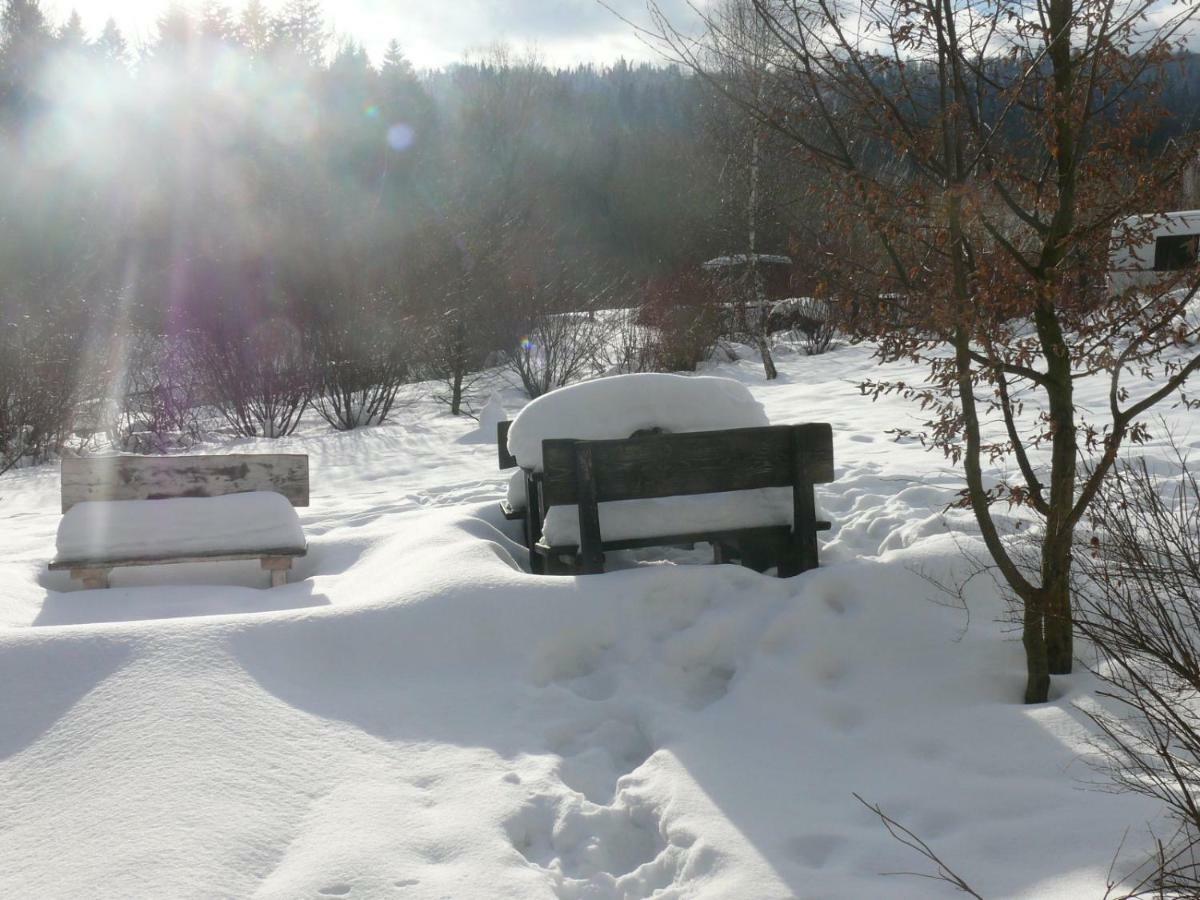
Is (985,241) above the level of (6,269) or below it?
below

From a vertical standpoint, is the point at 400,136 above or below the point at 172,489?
above

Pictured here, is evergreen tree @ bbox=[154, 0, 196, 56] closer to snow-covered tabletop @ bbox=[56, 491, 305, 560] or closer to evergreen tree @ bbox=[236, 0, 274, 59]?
evergreen tree @ bbox=[236, 0, 274, 59]

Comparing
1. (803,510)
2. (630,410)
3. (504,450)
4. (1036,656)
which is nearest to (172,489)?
(504,450)

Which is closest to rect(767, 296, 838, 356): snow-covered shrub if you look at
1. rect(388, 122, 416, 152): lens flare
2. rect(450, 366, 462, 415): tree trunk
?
rect(450, 366, 462, 415): tree trunk

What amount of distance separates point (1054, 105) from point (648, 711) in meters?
2.33

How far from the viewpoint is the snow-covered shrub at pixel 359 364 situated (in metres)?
11.8

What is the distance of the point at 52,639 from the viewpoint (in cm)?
321

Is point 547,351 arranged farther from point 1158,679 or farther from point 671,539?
point 1158,679

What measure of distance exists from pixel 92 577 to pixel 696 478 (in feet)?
9.82

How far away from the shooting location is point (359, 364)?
11953 mm

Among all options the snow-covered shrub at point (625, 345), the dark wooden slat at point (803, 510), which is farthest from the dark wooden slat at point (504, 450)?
the snow-covered shrub at point (625, 345)

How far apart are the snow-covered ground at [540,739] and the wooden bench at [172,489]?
0.17 meters

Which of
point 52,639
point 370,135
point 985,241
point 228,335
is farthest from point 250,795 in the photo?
point 370,135

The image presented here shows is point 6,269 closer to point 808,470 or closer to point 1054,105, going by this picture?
point 808,470
